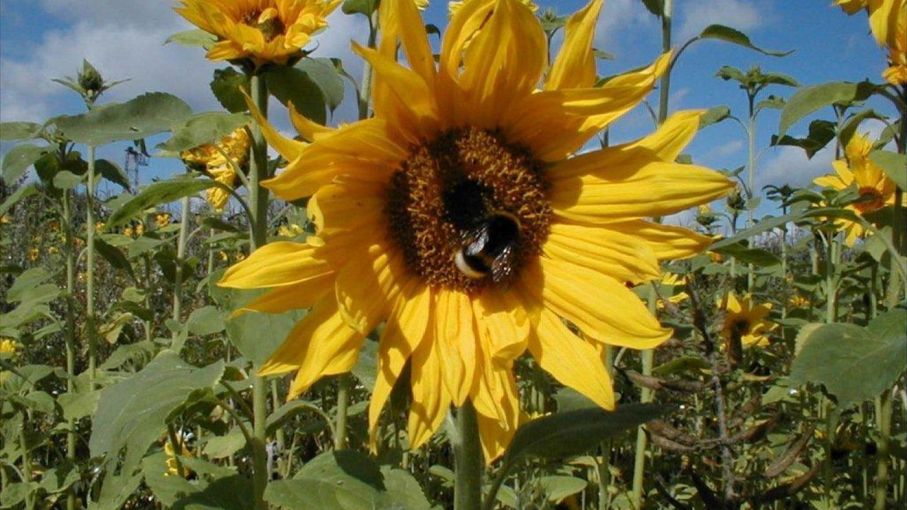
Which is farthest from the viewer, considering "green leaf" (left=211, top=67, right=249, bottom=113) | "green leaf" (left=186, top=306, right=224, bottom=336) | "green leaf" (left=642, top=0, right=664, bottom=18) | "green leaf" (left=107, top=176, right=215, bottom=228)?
"green leaf" (left=642, top=0, right=664, bottom=18)

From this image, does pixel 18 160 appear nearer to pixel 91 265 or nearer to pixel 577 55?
pixel 91 265

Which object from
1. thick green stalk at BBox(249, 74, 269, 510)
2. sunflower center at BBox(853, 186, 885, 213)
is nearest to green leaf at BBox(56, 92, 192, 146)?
thick green stalk at BBox(249, 74, 269, 510)

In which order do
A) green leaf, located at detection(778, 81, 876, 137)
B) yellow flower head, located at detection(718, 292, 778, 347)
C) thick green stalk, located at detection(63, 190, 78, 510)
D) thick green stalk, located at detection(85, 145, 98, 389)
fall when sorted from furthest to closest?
yellow flower head, located at detection(718, 292, 778, 347), thick green stalk, located at detection(85, 145, 98, 389), thick green stalk, located at detection(63, 190, 78, 510), green leaf, located at detection(778, 81, 876, 137)

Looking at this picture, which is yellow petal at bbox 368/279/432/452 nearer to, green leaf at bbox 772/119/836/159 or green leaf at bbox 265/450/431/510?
green leaf at bbox 265/450/431/510

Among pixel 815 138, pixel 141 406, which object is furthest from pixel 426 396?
pixel 815 138

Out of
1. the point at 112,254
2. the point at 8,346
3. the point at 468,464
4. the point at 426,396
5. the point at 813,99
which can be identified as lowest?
the point at 8,346

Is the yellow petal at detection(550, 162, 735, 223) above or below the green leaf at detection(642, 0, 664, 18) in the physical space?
below

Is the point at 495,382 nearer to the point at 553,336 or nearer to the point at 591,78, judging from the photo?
the point at 553,336

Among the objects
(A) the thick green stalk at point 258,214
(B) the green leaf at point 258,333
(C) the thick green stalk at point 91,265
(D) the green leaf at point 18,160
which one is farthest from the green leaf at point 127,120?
(C) the thick green stalk at point 91,265
